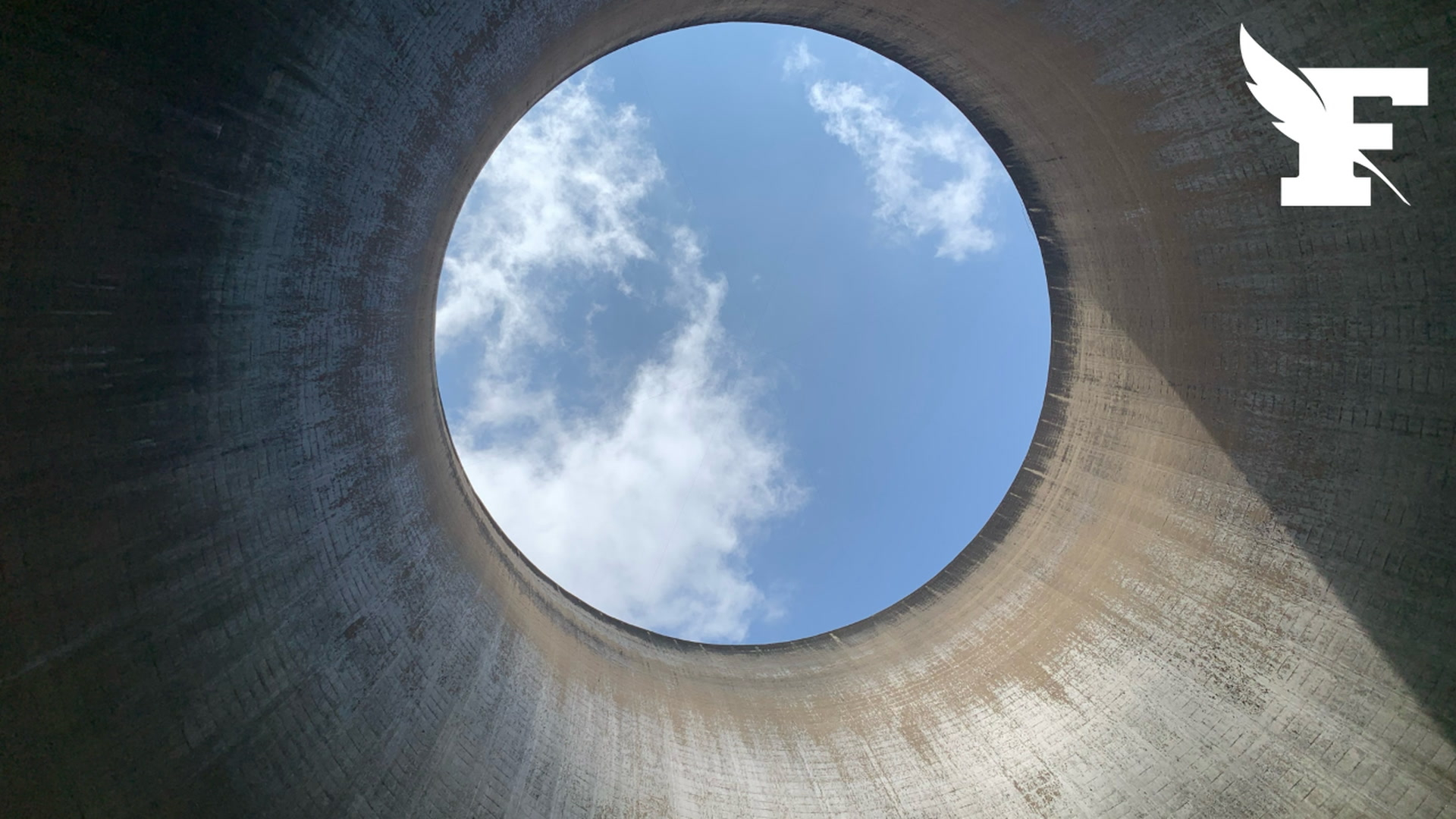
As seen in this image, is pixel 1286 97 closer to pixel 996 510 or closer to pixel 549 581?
pixel 996 510

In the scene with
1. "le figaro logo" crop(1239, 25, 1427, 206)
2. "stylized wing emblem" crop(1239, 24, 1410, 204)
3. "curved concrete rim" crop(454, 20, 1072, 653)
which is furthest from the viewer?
"curved concrete rim" crop(454, 20, 1072, 653)

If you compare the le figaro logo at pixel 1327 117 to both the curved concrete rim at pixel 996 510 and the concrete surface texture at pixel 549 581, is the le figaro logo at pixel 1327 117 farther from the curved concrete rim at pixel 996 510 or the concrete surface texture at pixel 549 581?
the curved concrete rim at pixel 996 510

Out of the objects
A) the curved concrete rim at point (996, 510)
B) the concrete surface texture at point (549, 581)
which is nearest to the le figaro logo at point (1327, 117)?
the concrete surface texture at point (549, 581)

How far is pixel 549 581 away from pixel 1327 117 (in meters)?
10.3

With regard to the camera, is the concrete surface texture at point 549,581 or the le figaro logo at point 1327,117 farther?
the le figaro logo at point 1327,117

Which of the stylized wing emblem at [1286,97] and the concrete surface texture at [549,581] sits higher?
the stylized wing emblem at [1286,97]

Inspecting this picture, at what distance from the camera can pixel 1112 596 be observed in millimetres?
8875

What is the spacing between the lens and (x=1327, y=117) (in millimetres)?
6508

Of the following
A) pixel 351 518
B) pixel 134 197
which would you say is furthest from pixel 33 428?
pixel 351 518

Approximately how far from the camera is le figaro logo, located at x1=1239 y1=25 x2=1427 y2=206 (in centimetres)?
624

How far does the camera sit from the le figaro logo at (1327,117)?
6242 mm

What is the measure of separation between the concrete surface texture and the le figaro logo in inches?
5.2

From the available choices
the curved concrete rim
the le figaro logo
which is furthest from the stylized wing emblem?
the curved concrete rim

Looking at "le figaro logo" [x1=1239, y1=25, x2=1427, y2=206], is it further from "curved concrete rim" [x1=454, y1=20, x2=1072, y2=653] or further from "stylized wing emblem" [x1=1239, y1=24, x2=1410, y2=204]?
"curved concrete rim" [x1=454, y1=20, x2=1072, y2=653]
